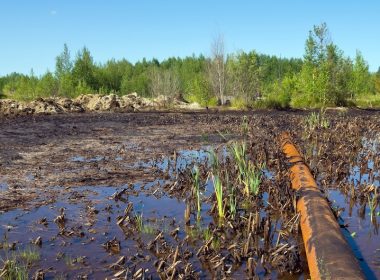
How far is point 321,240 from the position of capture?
4.55 m

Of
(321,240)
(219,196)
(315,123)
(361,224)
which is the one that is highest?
(315,123)

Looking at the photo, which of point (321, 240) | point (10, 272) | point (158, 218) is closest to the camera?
point (10, 272)

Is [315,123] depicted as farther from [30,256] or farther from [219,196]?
[30,256]

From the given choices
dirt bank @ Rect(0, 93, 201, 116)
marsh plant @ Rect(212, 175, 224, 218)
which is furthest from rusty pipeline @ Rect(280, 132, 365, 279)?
dirt bank @ Rect(0, 93, 201, 116)

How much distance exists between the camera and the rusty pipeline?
382 centimetres

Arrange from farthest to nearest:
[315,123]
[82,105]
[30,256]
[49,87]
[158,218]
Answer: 1. [49,87]
2. [82,105]
3. [315,123]
4. [158,218]
5. [30,256]

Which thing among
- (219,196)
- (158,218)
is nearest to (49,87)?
(158,218)

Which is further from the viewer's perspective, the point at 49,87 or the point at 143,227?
the point at 49,87

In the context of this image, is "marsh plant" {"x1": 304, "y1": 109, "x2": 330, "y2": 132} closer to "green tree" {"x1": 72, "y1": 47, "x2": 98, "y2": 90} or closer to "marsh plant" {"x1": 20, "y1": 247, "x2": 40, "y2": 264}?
"marsh plant" {"x1": 20, "y1": 247, "x2": 40, "y2": 264}

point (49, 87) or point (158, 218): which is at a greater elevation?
point (49, 87)

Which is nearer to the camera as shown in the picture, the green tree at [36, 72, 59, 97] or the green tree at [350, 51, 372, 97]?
the green tree at [350, 51, 372, 97]

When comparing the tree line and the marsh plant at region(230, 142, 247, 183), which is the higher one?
the tree line

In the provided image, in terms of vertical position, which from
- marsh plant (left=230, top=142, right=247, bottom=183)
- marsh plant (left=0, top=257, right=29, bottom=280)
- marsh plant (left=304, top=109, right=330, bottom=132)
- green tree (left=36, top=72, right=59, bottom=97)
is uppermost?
green tree (left=36, top=72, right=59, bottom=97)

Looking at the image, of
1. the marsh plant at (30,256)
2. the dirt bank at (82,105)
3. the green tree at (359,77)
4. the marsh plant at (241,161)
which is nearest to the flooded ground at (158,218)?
the marsh plant at (30,256)
